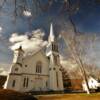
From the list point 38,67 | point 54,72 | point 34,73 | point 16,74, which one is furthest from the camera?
point 38,67

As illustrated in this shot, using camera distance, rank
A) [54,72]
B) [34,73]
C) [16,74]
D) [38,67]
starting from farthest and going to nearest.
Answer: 1. [38,67]
2. [54,72]
3. [34,73]
4. [16,74]

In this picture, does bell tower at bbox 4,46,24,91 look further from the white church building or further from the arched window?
the arched window

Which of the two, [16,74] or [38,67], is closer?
[16,74]

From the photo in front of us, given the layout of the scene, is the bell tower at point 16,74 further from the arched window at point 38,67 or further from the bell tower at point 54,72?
the bell tower at point 54,72

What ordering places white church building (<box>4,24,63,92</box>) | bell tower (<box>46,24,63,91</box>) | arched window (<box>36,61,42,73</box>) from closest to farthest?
white church building (<box>4,24,63,92</box>) → bell tower (<box>46,24,63,91</box>) → arched window (<box>36,61,42,73</box>)

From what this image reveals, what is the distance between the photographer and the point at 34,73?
32.1 meters

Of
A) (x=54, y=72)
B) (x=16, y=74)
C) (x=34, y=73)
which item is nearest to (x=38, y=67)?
(x=34, y=73)

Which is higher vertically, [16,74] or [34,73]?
[34,73]

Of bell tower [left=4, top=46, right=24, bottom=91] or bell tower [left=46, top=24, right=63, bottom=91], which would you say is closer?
bell tower [left=4, top=46, right=24, bottom=91]

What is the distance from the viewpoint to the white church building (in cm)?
2891

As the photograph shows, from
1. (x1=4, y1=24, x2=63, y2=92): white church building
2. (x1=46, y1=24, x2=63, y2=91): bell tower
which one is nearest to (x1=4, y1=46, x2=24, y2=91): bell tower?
(x1=4, y1=24, x2=63, y2=92): white church building

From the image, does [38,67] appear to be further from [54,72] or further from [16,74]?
[16,74]

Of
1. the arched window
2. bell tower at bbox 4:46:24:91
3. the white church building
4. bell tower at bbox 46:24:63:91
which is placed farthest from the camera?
the arched window

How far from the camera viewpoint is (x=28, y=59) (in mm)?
33500
